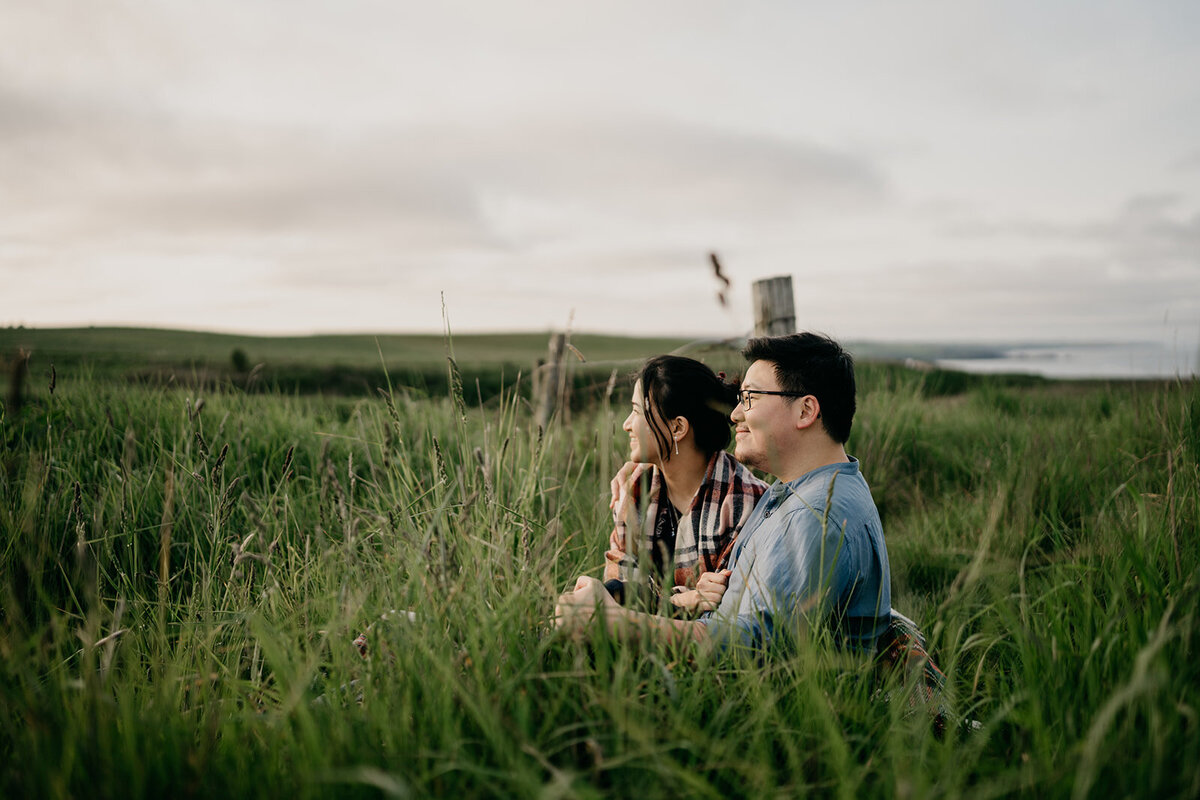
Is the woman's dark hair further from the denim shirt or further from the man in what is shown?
the denim shirt

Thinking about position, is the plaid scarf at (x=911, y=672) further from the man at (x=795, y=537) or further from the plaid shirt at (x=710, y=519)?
the plaid shirt at (x=710, y=519)

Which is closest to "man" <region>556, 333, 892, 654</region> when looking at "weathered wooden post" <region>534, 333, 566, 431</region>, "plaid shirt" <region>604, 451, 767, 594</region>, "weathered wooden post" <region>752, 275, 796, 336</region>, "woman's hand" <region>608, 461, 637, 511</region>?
"plaid shirt" <region>604, 451, 767, 594</region>

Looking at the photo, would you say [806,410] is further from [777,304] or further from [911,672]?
[777,304]

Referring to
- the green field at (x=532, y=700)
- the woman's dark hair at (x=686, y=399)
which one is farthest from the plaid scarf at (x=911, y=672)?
the woman's dark hair at (x=686, y=399)

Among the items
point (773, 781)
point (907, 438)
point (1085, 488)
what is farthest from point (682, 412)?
point (907, 438)

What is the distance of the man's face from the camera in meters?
2.64

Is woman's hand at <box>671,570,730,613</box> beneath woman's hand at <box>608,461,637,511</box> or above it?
beneath

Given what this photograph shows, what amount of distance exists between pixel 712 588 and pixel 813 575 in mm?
533

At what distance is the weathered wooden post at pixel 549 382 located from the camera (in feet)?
16.8

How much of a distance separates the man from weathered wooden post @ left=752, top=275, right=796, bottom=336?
265 centimetres

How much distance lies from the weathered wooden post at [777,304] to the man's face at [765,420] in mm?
2795

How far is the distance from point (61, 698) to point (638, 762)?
1.47m

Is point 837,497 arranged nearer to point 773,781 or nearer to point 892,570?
point 773,781

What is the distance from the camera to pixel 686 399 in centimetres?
321
